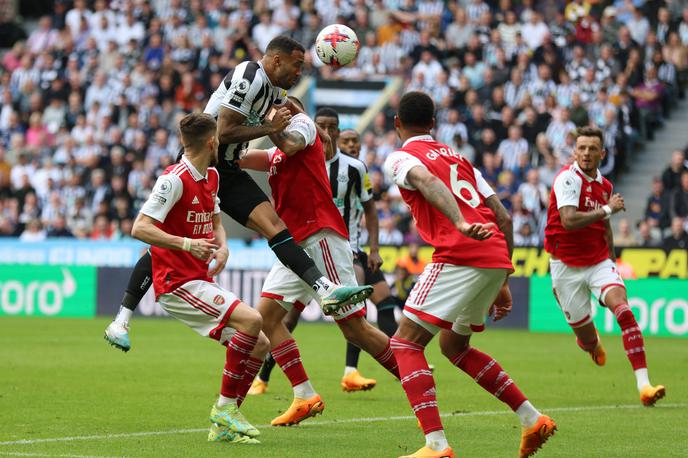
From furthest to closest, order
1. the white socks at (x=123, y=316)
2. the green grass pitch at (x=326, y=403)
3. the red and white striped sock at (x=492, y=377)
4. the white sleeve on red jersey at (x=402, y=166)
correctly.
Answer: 1. the white socks at (x=123, y=316)
2. the green grass pitch at (x=326, y=403)
3. the red and white striped sock at (x=492, y=377)
4. the white sleeve on red jersey at (x=402, y=166)

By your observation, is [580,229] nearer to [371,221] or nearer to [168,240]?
[371,221]

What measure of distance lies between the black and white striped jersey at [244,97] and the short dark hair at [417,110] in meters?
1.56

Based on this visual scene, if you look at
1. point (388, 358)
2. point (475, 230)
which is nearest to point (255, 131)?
point (388, 358)

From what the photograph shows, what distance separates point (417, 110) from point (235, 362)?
229cm

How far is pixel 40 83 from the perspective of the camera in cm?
3225

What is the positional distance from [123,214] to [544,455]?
19574 mm

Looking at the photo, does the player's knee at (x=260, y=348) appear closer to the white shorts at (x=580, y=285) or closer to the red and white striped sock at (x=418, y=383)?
the red and white striped sock at (x=418, y=383)

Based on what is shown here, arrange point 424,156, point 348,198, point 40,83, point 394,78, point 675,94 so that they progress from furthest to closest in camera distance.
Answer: point 40,83 < point 394,78 < point 675,94 < point 348,198 < point 424,156

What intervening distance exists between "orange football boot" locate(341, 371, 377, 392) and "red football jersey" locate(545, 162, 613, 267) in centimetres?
229

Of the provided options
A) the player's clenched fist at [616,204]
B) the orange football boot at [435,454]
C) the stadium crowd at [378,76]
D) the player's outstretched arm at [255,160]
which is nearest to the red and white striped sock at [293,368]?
the player's outstretched arm at [255,160]

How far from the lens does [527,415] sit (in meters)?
7.76

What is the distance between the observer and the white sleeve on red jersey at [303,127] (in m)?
9.23

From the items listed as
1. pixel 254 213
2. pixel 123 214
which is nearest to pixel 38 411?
pixel 254 213

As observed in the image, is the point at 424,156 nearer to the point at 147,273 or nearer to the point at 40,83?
the point at 147,273
